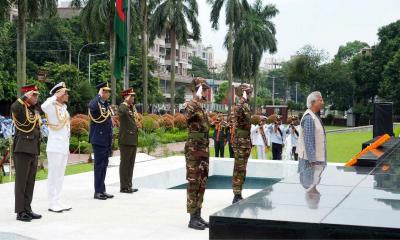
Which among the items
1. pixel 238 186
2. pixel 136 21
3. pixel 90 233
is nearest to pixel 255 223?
pixel 90 233

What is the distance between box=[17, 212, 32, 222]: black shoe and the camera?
688 cm

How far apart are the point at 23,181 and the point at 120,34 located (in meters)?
7.61

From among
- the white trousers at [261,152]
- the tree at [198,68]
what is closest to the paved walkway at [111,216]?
the white trousers at [261,152]

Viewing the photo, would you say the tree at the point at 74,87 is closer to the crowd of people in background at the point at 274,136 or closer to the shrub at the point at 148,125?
the shrub at the point at 148,125

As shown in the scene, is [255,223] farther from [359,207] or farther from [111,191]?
[111,191]

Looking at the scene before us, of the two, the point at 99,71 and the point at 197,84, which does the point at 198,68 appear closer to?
the point at 99,71

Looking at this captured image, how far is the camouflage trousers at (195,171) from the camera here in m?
6.46

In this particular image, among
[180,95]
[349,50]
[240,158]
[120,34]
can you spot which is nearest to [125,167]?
[240,158]

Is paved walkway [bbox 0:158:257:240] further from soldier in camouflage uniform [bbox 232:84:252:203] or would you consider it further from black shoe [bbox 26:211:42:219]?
soldier in camouflage uniform [bbox 232:84:252:203]

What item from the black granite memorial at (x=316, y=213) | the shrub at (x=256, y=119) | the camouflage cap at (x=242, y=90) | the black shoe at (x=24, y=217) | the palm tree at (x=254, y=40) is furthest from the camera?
the palm tree at (x=254, y=40)

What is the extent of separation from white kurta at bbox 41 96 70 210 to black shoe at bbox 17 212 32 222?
628 millimetres

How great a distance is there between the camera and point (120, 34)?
46.2 feet

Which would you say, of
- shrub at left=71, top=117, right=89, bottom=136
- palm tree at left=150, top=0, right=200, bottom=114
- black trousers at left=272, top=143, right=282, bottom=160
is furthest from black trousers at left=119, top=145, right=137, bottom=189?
palm tree at left=150, top=0, right=200, bottom=114

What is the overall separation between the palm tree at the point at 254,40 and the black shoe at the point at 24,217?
161 feet
